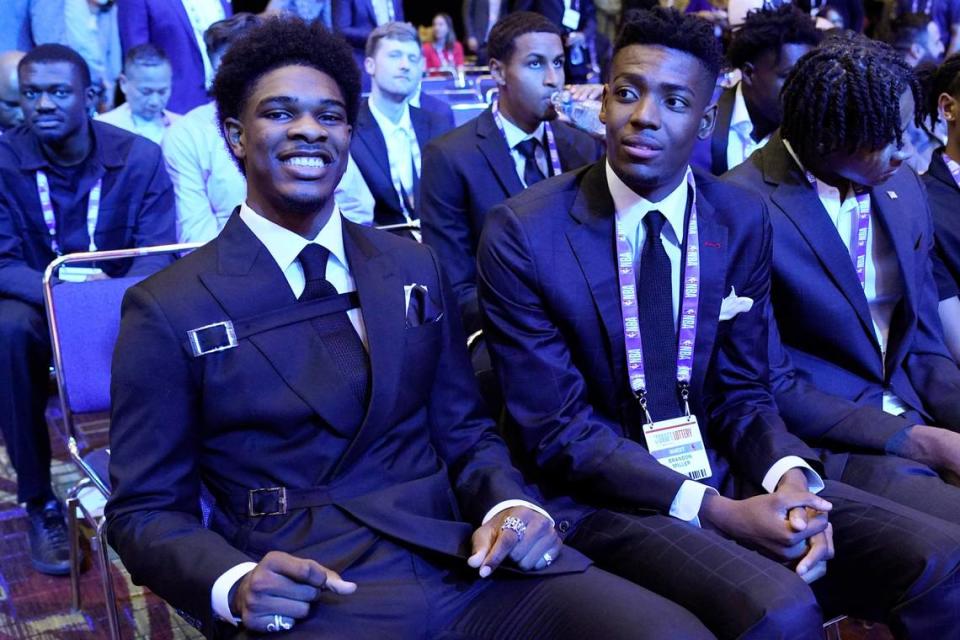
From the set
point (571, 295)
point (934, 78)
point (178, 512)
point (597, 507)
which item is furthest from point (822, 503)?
point (934, 78)

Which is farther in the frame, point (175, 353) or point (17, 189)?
point (17, 189)

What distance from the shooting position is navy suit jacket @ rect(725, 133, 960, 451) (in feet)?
8.71

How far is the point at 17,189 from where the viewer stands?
392cm

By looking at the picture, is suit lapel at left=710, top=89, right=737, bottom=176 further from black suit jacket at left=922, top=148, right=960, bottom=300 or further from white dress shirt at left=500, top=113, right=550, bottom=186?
black suit jacket at left=922, top=148, right=960, bottom=300

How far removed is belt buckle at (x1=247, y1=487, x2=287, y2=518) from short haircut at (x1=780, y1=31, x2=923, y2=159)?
1.63 m

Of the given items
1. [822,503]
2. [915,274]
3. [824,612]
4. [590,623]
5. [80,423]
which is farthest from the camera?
→ [80,423]

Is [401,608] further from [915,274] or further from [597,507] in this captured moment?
[915,274]

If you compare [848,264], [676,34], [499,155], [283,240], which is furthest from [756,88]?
[283,240]

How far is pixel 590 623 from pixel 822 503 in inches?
22.6

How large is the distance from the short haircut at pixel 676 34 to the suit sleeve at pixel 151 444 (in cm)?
123

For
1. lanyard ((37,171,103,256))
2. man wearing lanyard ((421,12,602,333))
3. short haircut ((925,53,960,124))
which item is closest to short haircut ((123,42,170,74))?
lanyard ((37,171,103,256))

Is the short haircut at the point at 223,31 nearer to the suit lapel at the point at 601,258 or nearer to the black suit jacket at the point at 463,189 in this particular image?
the black suit jacket at the point at 463,189

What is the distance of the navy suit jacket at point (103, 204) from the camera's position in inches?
150

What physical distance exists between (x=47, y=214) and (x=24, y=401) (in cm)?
77
